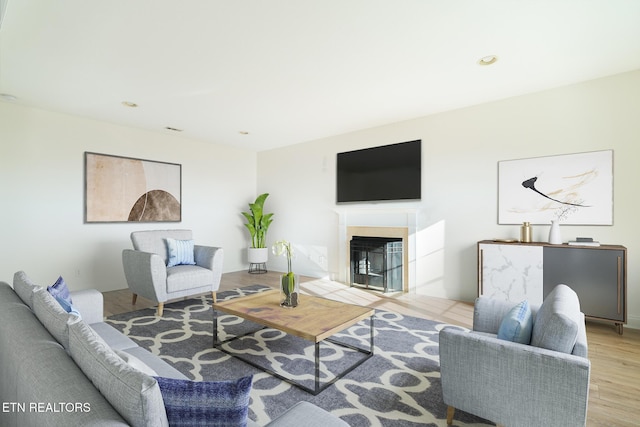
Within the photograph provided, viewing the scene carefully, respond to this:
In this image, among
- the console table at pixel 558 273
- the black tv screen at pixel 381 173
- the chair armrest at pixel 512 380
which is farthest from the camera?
the black tv screen at pixel 381 173

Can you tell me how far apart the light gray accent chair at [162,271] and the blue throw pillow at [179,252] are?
3.2 inches

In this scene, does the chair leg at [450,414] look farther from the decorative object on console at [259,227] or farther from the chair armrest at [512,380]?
the decorative object on console at [259,227]

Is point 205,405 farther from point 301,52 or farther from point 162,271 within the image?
point 162,271

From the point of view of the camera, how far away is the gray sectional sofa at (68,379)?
747 mm

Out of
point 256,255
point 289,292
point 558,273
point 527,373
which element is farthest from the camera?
point 256,255

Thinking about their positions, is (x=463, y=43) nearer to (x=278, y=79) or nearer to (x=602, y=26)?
(x=602, y=26)

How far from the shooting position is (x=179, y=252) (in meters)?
4.00

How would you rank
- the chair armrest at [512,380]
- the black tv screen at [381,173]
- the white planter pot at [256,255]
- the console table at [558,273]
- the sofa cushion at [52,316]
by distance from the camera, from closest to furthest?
the sofa cushion at [52,316], the chair armrest at [512,380], the console table at [558,273], the black tv screen at [381,173], the white planter pot at [256,255]

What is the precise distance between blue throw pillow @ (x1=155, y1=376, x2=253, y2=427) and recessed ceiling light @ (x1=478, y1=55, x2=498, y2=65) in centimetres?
311

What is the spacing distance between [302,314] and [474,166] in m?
2.92

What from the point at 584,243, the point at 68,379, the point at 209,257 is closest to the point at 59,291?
the point at 68,379

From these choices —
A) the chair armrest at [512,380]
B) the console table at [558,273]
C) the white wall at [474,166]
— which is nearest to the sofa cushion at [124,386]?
the chair armrest at [512,380]

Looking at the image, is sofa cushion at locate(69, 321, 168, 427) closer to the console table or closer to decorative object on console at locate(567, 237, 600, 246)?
the console table

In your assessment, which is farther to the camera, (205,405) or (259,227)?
(259,227)
